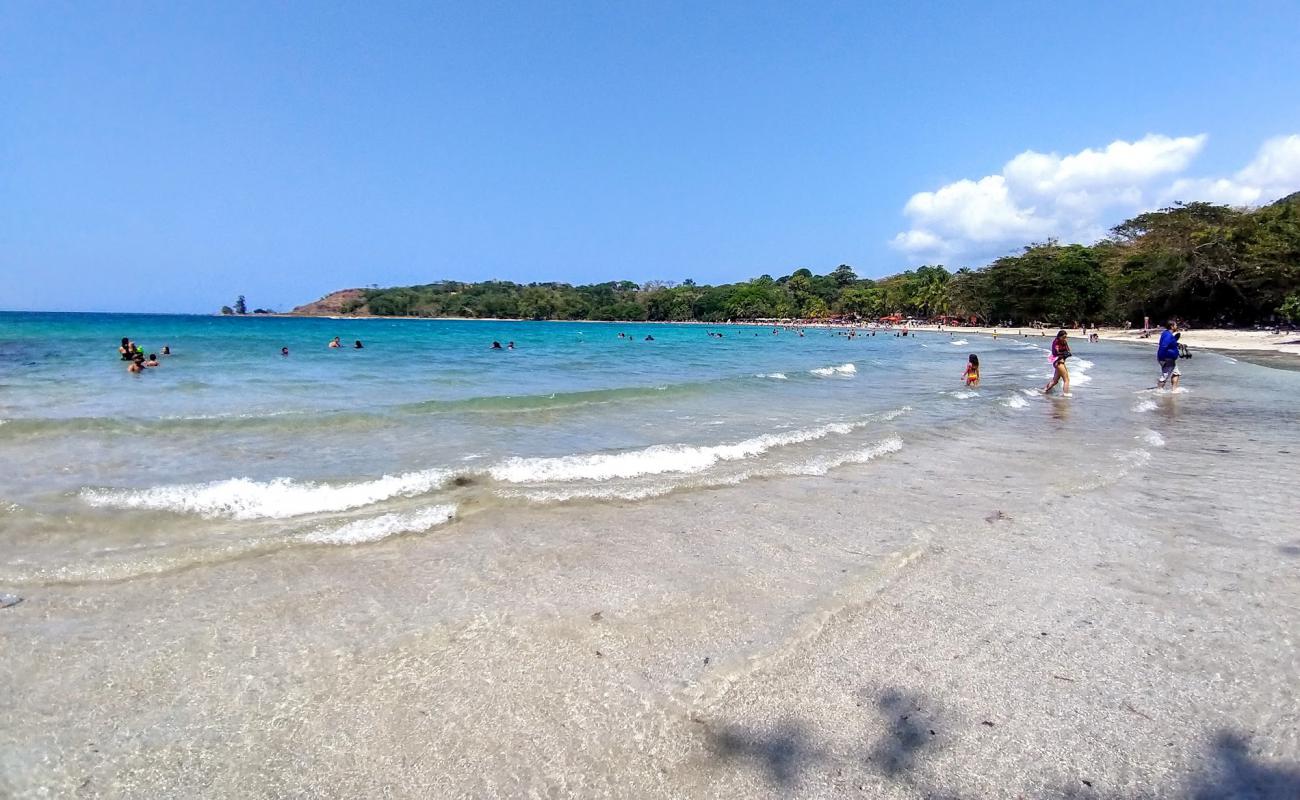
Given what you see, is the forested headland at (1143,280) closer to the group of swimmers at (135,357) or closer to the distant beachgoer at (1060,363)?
the distant beachgoer at (1060,363)

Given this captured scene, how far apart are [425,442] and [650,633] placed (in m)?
7.14

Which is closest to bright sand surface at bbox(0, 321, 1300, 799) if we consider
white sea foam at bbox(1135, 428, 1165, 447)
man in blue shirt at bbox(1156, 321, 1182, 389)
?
white sea foam at bbox(1135, 428, 1165, 447)

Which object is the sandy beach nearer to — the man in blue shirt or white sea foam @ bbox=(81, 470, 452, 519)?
the man in blue shirt

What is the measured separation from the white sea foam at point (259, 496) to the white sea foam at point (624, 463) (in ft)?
3.32

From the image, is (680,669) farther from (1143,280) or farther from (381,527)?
(1143,280)

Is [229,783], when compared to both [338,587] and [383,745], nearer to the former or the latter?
[383,745]

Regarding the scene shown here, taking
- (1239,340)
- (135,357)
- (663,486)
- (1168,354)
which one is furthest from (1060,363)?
(1239,340)

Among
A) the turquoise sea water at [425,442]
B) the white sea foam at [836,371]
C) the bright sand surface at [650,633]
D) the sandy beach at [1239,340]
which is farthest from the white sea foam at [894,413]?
the sandy beach at [1239,340]

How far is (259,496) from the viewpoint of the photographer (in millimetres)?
6680

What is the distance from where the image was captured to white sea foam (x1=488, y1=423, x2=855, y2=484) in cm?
790

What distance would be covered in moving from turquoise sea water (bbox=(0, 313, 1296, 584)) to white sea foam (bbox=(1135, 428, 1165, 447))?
47mm

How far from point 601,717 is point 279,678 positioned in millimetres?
1681

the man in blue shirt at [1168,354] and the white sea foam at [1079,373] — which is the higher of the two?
the man in blue shirt at [1168,354]

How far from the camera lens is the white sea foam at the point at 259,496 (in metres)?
6.34
